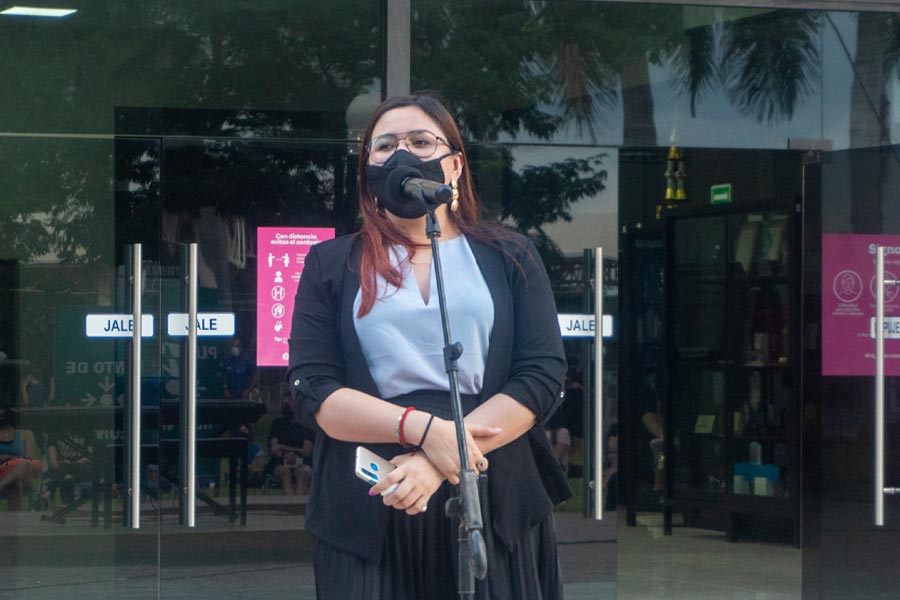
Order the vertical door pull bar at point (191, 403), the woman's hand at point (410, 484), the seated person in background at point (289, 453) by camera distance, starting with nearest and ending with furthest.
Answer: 1. the woman's hand at point (410, 484)
2. the vertical door pull bar at point (191, 403)
3. the seated person in background at point (289, 453)

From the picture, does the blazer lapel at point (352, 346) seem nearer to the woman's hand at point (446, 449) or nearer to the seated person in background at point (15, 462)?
the woman's hand at point (446, 449)

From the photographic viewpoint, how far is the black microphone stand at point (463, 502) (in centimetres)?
230

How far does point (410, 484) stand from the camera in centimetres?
246

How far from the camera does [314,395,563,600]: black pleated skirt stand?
2.58 metres

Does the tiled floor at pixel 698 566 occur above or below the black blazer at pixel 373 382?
below

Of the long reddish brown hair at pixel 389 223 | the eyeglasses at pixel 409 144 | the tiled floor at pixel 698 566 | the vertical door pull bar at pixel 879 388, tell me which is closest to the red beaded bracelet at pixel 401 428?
the long reddish brown hair at pixel 389 223

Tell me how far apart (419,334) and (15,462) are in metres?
4.39

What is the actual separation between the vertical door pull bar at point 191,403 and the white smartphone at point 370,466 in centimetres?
381

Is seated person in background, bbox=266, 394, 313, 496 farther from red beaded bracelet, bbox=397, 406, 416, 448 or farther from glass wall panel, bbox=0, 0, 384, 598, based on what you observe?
red beaded bracelet, bbox=397, 406, 416, 448

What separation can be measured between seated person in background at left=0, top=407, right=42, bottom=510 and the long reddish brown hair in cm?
420

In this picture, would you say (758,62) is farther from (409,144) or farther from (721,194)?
(409,144)

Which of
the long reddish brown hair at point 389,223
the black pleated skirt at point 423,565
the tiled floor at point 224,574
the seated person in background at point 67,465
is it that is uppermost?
the long reddish brown hair at point 389,223

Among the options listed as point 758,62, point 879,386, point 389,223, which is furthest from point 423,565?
point 758,62

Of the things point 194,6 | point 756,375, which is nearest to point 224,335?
point 194,6
